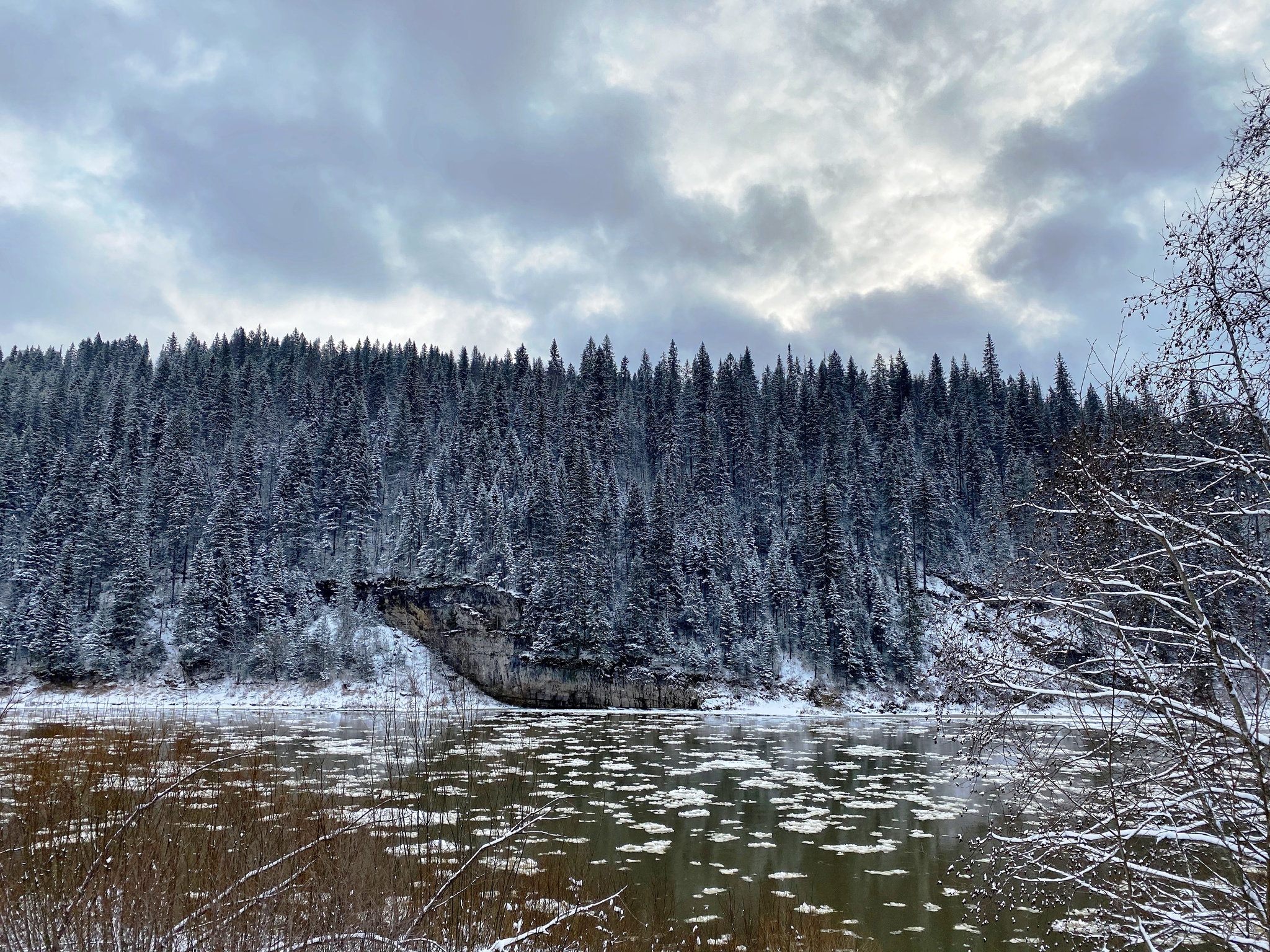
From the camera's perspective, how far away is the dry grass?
6.45 m

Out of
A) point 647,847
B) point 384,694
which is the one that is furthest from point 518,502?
point 647,847

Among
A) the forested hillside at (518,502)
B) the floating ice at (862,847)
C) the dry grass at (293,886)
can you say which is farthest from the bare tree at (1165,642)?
the forested hillside at (518,502)

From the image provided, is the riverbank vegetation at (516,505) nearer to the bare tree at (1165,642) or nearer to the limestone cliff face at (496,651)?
the limestone cliff face at (496,651)

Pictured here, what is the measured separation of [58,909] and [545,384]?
108 metres

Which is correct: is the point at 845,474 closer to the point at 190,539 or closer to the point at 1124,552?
the point at 190,539

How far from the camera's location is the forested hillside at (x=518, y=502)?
218 ft

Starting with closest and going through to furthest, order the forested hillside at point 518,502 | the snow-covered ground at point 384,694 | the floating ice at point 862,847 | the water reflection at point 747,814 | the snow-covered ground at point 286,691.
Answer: the water reflection at point 747,814 < the floating ice at point 862,847 < the snow-covered ground at point 286,691 < the snow-covered ground at point 384,694 < the forested hillside at point 518,502

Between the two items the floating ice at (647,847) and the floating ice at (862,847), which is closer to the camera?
the floating ice at (647,847)

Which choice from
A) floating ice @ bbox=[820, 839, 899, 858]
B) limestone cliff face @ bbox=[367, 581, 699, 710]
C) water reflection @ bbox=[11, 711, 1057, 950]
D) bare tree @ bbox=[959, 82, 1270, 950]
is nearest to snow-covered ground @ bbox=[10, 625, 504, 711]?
limestone cliff face @ bbox=[367, 581, 699, 710]

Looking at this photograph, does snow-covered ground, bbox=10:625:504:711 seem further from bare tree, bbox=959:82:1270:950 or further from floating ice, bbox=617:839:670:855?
bare tree, bbox=959:82:1270:950

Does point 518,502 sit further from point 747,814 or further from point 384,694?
point 747,814

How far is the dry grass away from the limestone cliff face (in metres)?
47.4

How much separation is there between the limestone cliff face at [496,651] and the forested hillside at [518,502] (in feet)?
5.59

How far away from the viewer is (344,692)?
6228cm
